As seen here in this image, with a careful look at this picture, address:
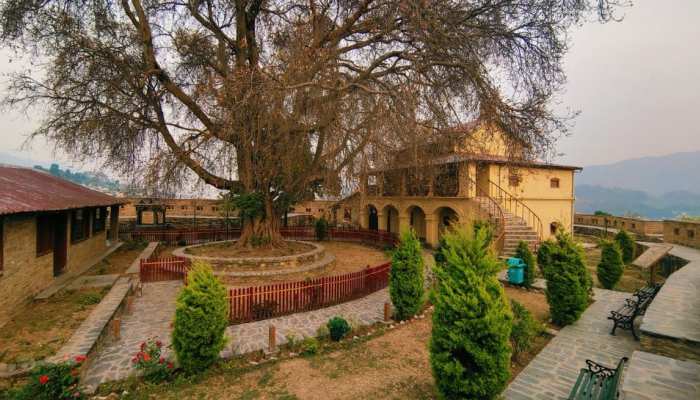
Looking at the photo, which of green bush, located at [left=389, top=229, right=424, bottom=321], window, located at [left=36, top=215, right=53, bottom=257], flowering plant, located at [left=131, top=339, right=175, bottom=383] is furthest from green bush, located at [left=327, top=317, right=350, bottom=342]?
window, located at [left=36, top=215, right=53, bottom=257]

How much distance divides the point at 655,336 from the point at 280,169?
1111 cm

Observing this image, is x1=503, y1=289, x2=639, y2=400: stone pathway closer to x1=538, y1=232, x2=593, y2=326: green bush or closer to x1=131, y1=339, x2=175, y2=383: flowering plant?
x1=538, y1=232, x2=593, y2=326: green bush

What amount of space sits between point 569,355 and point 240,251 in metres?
11.7

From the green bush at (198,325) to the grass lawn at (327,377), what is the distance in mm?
327

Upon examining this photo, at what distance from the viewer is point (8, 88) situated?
36.3ft

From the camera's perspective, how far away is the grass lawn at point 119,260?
12.6m

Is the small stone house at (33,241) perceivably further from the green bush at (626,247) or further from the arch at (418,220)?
the green bush at (626,247)

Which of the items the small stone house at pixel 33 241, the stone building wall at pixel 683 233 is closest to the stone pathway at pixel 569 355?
the small stone house at pixel 33 241

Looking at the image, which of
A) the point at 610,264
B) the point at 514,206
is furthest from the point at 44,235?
the point at 514,206

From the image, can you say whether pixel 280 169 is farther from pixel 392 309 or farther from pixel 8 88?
pixel 8 88

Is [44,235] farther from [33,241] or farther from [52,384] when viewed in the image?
[52,384]

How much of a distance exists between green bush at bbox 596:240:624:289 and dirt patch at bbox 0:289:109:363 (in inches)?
619

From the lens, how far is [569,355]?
606 cm

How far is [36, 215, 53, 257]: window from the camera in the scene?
9.23m
